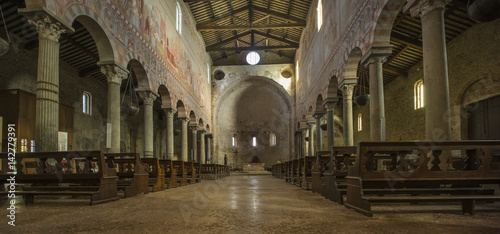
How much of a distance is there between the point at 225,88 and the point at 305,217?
26.6 m

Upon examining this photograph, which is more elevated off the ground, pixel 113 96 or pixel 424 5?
pixel 424 5

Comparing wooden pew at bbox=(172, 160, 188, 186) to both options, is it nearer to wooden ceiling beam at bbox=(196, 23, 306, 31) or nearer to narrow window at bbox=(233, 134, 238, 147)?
wooden ceiling beam at bbox=(196, 23, 306, 31)

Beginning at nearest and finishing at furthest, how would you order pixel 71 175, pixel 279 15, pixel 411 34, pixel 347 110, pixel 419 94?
pixel 71 175, pixel 347 110, pixel 411 34, pixel 419 94, pixel 279 15

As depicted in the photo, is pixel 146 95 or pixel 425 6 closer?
pixel 425 6

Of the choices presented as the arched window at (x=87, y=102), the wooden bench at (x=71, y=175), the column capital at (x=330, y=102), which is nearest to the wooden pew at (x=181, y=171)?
the wooden bench at (x=71, y=175)

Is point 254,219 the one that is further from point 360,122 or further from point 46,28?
point 360,122

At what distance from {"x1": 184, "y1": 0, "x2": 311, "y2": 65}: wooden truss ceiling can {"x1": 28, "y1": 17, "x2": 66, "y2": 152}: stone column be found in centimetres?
1340

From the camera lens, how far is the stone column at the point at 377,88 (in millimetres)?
9672

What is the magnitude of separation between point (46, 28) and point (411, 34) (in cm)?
1275

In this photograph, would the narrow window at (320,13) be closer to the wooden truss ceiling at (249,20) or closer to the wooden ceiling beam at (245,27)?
the wooden truss ceiling at (249,20)

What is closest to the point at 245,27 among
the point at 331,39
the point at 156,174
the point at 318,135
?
the point at 318,135

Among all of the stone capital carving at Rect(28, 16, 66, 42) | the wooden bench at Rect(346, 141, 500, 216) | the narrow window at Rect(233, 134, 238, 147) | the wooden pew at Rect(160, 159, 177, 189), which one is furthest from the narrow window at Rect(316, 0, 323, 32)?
the narrow window at Rect(233, 134, 238, 147)

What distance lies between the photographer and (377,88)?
32.3 ft

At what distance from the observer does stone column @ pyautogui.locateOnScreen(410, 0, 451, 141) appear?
6.66 m
